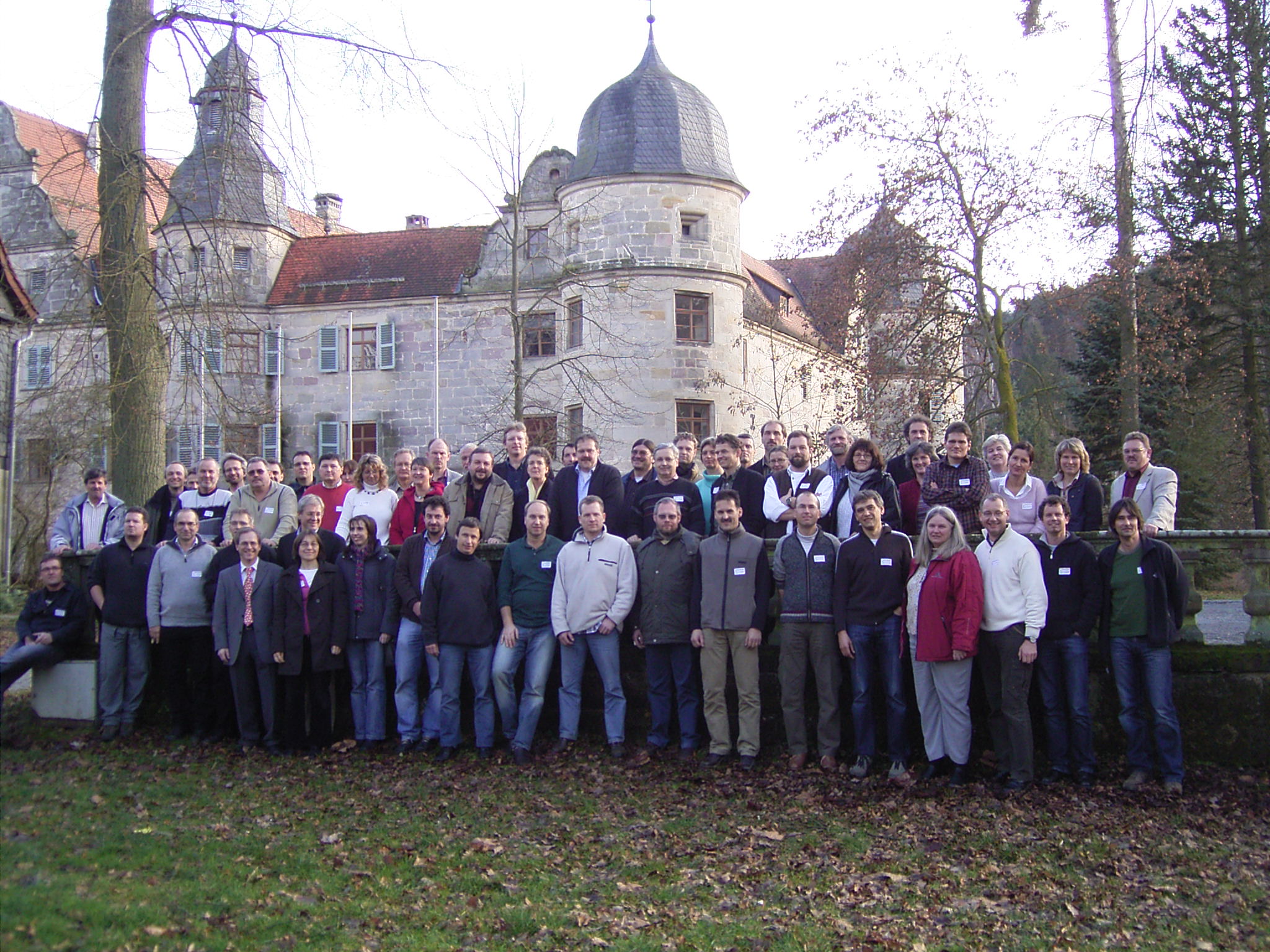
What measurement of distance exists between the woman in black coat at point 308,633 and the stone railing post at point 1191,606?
6521 mm

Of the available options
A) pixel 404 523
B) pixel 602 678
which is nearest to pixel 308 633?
pixel 404 523

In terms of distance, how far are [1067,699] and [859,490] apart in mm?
2138

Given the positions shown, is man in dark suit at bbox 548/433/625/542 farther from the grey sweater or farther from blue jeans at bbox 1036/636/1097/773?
blue jeans at bbox 1036/636/1097/773

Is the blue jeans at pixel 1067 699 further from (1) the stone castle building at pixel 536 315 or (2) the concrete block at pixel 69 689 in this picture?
(1) the stone castle building at pixel 536 315

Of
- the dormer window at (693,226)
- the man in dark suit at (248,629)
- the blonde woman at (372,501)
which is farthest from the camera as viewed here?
the dormer window at (693,226)

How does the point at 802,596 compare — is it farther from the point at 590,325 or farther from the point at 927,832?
the point at 590,325

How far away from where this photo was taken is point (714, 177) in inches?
1153

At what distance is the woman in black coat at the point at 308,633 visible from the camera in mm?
9086

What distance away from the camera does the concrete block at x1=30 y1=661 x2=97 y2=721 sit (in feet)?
32.3

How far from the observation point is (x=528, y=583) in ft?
29.5

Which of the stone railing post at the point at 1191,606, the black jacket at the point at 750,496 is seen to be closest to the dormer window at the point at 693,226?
the black jacket at the point at 750,496

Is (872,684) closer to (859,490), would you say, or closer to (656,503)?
(859,490)

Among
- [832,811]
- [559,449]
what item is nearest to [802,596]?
[832,811]

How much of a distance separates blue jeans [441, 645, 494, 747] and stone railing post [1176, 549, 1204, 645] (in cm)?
529
